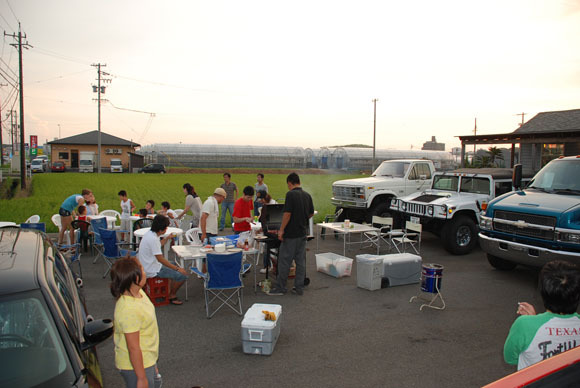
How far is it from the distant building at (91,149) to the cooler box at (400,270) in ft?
183

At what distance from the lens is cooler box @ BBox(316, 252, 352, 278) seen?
8.30 m

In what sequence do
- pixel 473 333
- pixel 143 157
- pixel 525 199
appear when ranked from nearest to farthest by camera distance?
pixel 473 333
pixel 525 199
pixel 143 157

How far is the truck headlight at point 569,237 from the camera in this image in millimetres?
6736

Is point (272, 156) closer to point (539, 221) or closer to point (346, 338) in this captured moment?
point (539, 221)

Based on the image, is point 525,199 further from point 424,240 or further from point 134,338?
point 134,338

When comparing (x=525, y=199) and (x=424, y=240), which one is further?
(x=424, y=240)

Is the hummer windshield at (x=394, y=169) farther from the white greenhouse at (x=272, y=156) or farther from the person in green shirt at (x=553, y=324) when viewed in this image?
the white greenhouse at (x=272, y=156)

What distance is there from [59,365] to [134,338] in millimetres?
509

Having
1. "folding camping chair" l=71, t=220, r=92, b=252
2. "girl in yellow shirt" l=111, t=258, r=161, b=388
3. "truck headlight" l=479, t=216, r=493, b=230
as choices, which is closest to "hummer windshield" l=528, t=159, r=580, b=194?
"truck headlight" l=479, t=216, r=493, b=230

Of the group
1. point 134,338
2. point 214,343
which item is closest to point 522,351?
point 134,338

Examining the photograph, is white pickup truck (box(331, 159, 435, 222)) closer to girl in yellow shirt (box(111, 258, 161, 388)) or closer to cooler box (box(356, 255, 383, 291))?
cooler box (box(356, 255, 383, 291))

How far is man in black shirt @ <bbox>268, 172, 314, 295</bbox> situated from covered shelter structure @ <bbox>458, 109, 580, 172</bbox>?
1300 centimetres

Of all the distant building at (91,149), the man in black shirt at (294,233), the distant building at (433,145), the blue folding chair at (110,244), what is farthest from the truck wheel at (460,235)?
the distant building at (433,145)

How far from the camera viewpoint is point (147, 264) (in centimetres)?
622
